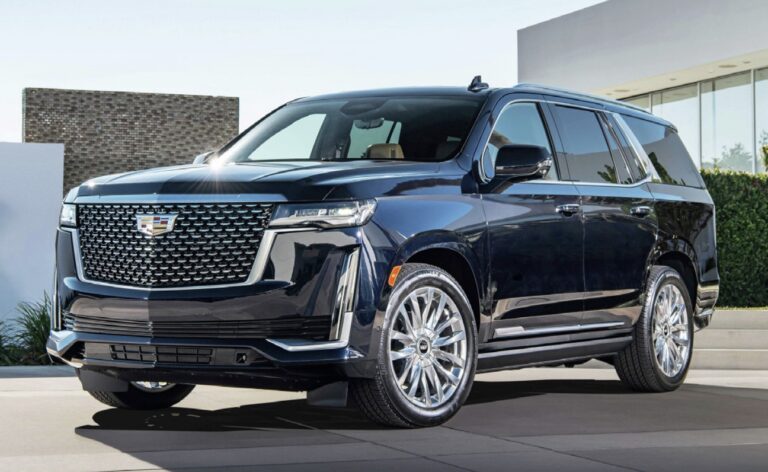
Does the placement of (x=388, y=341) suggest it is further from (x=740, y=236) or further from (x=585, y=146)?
(x=740, y=236)

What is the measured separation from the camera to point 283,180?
744 centimetres

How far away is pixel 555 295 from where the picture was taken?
9.07 meters

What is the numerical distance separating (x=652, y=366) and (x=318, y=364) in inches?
154

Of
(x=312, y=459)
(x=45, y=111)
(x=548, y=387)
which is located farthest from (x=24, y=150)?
(x=45, y=111)

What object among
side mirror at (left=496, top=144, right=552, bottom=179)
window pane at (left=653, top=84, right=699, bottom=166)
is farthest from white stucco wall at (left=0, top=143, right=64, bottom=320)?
side mirror at (left=496, top=144, right=552, bottom=179)

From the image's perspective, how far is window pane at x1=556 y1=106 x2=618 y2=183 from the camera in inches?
379

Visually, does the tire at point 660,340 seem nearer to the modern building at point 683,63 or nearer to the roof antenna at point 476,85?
the roof antenna at point 476,85

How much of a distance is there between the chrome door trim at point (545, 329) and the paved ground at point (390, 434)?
1.79ft

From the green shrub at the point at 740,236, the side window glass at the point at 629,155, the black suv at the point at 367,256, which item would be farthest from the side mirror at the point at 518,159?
the green shrub at the point at 740,236

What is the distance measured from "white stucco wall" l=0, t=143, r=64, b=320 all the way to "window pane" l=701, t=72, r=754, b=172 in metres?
13.7

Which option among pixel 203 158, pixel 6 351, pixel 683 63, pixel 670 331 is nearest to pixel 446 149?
pixel 203 158

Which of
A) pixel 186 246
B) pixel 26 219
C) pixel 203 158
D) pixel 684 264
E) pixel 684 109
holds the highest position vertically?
pixel 684 109

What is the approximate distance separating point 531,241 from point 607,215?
3.64 feet

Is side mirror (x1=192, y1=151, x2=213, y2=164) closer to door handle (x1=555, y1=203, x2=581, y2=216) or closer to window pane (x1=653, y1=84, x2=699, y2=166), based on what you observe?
door handle (x1=555, y1=203, x2=581, y2=216)
